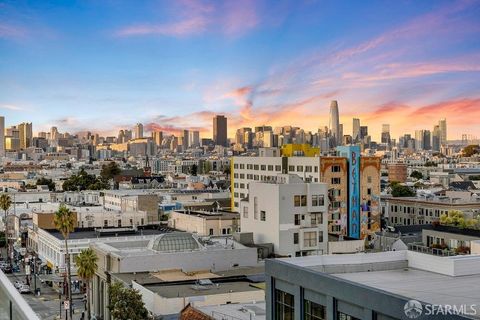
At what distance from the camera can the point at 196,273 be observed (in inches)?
1746

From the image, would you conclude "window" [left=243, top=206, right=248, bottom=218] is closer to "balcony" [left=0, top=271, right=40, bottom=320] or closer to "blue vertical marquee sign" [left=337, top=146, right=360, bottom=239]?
"blue vertical marquee sign" [left=337, top=146, right=360, bottom=239]

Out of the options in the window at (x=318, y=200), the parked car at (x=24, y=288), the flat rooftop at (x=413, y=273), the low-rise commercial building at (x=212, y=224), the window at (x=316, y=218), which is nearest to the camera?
the flat rooftop at (x=413, y=273)

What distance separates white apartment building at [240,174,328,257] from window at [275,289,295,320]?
91.5 feet

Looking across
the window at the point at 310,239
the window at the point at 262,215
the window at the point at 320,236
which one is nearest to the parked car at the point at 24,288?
the window at the point at 262,215

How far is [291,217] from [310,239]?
2.51 m

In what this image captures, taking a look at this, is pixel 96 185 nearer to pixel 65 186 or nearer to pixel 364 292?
pixel 65 186

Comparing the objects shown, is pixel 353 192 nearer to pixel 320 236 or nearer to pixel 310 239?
pixel 320 236

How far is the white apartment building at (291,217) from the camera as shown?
2077 inches

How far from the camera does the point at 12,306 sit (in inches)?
259

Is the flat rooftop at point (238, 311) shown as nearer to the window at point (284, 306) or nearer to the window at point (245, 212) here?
the window at point (284, 306)

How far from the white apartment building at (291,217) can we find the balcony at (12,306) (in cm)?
4588

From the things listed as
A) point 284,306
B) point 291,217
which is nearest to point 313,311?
point 284,306

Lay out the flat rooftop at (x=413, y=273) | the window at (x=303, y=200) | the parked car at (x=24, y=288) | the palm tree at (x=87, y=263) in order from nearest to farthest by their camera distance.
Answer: the flat rooftop at (x=413, y=273) → the palm tree at (x=87, y=263) → the window at (x=303, y=200) → the parked car at (x=24, y=288)

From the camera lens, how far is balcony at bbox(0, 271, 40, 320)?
625cm
